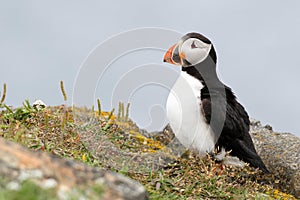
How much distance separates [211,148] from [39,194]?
5.41 meters

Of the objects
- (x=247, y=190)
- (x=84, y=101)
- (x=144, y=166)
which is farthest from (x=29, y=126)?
(x=247, y=190)

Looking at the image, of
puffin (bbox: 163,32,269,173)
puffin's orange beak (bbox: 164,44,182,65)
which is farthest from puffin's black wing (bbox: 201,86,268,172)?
puffin's orange beak (bbox: 164,44,182,65)

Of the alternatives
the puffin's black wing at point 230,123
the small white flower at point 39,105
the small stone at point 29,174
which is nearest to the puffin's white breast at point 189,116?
the puffin's black wing at point 230,123

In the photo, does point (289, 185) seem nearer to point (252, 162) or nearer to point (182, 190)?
point (252, 162)

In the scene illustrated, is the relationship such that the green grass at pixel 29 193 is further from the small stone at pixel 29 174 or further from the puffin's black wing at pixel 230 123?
the puffin's black wing at pixel 230 123

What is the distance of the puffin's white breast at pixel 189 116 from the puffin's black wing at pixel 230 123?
0.12 metres

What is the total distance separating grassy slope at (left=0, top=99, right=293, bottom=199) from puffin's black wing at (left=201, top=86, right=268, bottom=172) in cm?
36

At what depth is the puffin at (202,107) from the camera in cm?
817

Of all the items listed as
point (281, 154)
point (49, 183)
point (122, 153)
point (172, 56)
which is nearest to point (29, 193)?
point (49, 183)

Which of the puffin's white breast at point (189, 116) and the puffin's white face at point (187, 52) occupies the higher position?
the puffin's white face at point (187, 52)

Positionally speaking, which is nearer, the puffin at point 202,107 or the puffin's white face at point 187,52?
the puffin at point 202,107

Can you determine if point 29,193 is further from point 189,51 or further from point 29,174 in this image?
point 189,51

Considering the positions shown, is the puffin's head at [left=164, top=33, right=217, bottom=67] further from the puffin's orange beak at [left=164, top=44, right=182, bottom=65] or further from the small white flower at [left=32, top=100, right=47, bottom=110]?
the small white flower at [left=32, top=100, right=47, bottom=110]

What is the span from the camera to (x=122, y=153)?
756 centimetres
